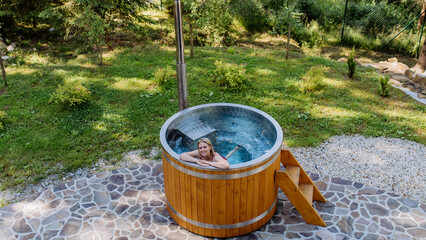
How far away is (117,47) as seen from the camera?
12336 millimetres

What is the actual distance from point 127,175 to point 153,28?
1015cm

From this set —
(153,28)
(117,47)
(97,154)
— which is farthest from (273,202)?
(153,28)

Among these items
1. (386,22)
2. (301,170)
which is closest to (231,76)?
(301,170)

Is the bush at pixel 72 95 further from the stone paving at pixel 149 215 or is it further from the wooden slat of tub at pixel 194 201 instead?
the wooden slat of tub at pixel 194 201

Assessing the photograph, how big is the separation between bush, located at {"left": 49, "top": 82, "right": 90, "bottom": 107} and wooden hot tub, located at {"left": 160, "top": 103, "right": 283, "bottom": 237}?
409 centimetres

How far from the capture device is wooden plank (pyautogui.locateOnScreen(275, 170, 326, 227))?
166 inches

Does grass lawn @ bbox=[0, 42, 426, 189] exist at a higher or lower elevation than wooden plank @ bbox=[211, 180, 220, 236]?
lower

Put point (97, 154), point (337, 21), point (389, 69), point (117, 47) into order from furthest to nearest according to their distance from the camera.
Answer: point (337, 21), point (117, 47), point (389, 69), point (97, 154)

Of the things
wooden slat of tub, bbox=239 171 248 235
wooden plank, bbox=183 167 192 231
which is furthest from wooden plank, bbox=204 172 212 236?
wooden slat of tub, bbox=239 171 248 235

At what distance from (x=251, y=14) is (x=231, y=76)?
740 cm

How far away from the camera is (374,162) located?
5.91 m

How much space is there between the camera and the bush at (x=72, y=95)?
25.1ft

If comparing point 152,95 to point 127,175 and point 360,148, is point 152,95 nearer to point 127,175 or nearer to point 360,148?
point 127,175

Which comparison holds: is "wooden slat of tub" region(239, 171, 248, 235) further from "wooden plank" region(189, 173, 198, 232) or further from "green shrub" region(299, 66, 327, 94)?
"green shrub" region(299, 66, 327, 94)
